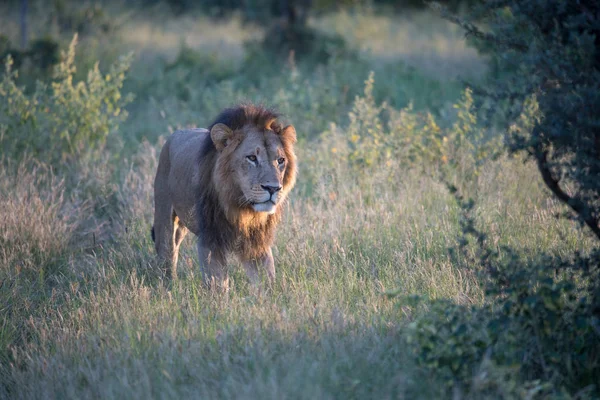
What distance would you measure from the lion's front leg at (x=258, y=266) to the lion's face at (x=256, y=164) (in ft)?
1.63

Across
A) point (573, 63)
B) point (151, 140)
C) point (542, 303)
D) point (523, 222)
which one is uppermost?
point (573, 63)

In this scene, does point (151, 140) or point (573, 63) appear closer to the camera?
point (573, 63)

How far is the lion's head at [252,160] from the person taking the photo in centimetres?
516

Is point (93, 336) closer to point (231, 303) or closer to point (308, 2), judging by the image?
point (231, 303)

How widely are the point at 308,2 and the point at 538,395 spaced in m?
14.6

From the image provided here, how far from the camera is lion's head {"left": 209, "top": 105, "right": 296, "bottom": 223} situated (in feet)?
16.9

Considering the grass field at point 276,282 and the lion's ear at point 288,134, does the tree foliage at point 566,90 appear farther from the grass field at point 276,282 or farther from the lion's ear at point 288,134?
the lion's ear at point 288,134

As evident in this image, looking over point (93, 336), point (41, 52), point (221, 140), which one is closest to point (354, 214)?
point (221, 140)

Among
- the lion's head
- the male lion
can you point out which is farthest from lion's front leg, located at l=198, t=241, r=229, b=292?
the lion's head

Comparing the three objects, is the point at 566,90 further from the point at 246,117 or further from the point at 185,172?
the point at 185,172

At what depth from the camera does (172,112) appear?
11828 mm

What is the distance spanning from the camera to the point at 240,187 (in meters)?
5.32

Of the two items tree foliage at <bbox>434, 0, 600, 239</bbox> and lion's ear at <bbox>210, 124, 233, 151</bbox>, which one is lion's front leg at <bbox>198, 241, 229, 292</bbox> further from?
tree foliage at <bbox>434, 0, 600, 239</bbox>

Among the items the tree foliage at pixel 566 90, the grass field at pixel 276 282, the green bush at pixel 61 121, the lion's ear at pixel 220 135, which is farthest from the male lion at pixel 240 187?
the green bush at pixel 61 121
